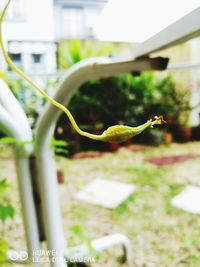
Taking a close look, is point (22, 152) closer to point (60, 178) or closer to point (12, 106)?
point (12, 106)

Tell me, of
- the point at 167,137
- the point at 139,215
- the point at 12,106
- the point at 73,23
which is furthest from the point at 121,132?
the point at 167,137

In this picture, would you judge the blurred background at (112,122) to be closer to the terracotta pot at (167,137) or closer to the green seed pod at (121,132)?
the terracotta pot at (167,137)

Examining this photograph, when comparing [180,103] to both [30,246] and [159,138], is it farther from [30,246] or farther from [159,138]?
[30,246]

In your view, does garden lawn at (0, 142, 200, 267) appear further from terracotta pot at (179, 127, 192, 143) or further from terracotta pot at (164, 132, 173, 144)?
terracotta pot at (179, 127, 192, 143)

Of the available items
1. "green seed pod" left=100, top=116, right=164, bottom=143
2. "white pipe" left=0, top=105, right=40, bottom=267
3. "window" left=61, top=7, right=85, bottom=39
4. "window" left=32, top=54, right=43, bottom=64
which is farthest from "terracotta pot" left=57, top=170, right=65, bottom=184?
"green seed pod" left=100, top=116, right=164, bottom=143

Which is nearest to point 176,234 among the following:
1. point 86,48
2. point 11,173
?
point 11,173

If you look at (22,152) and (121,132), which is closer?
(121,132)

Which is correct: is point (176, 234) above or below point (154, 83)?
below
